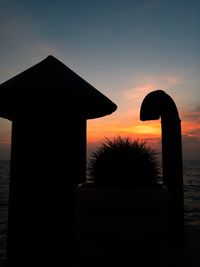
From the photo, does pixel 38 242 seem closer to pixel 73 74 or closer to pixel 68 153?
pixel 68 153

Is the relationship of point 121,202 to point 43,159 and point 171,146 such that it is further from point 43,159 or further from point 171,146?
point 171,146

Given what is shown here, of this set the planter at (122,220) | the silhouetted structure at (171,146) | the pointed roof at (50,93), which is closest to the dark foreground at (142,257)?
the planter at (122,220)

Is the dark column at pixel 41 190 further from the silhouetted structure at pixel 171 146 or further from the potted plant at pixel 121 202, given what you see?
the silhouetted structure at pixel 171 146

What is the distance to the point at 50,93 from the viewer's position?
11.6 ft

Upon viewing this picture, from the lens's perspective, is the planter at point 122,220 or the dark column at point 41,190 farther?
the dark column at point 41,190

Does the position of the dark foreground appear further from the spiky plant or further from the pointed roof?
the pointed roof

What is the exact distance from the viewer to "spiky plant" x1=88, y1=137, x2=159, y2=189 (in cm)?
296

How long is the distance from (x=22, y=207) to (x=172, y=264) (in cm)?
202

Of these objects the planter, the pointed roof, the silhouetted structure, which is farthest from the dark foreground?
the pointed roof

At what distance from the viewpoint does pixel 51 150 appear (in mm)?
3732

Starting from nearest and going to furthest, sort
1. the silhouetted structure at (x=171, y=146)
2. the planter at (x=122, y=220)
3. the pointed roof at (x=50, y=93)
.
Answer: the planter at (x=122, y=220), the pointed roof at (x=50, y=93), the silhouetted structure at (x=171, y=146)

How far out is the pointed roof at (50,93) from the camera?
3523mm

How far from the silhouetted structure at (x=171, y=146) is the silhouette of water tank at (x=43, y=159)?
0.75m

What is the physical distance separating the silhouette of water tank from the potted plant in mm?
760
